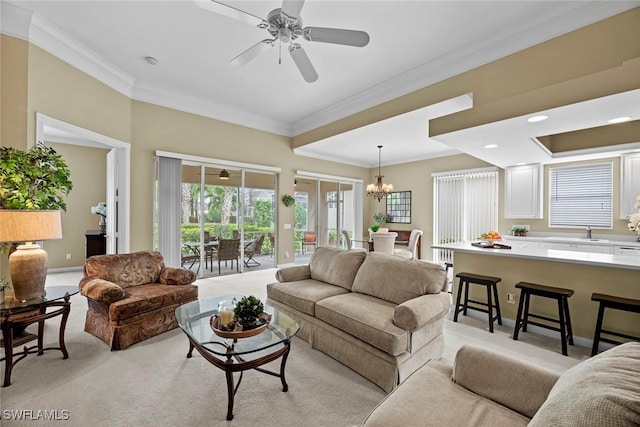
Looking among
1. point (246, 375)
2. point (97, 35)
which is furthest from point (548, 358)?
point (97, 35)

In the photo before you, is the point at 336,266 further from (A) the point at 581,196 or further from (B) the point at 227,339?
(A) the point at 581,196

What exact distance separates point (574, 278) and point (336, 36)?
356 cm

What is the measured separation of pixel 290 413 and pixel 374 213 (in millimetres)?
7752

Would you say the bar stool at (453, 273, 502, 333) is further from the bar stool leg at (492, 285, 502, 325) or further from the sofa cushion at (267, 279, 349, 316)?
the sofa cushion at (267, 279, 349, 316)

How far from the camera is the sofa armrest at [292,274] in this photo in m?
3.54

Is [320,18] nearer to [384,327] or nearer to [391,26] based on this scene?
[391,26]

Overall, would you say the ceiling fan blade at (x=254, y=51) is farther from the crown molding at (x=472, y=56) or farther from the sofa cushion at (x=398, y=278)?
the sofa cushion at (x=398, y=278)

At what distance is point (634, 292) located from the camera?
2695 millimetres

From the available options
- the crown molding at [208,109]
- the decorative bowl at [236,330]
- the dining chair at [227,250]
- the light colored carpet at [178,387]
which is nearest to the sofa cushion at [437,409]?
the light colored carpet at [178,387]

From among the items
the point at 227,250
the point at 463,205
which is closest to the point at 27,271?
the point at 227,250

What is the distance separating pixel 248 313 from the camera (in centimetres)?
211

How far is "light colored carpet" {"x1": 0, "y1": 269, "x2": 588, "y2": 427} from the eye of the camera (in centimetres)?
186

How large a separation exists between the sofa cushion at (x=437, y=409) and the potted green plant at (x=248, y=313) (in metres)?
1.13

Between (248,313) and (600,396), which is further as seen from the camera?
(248,313)
